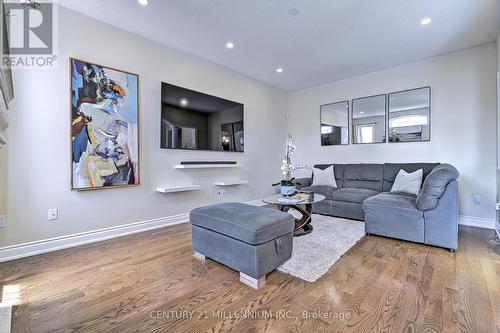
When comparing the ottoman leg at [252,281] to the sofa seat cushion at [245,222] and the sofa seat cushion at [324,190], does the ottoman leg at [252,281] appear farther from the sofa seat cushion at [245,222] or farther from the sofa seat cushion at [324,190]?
the sofa seat cushion at [324,190]

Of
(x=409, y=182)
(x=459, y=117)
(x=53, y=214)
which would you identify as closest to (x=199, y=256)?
(x=53, y=214)

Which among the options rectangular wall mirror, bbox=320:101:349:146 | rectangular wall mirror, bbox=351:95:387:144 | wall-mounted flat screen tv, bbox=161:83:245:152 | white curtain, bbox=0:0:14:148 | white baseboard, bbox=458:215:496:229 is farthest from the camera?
rectangular wall mirror, bbox=320:101:349:146

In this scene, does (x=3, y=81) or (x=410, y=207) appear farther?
(x=410, y=207)

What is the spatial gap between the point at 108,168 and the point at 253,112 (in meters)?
3.00

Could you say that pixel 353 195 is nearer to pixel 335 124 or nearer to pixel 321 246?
pixel 321 246

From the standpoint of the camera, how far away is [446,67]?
3.64 meters

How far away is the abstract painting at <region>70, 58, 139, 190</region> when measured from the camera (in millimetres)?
2609

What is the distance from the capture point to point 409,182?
3377mm

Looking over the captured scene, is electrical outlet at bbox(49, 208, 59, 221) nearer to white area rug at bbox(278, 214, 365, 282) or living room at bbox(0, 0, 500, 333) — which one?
living room at bbox(0, 0, 500, 333)

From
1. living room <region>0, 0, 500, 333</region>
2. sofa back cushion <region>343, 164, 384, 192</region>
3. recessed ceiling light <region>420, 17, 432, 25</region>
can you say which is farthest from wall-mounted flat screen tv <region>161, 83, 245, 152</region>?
recessed ceiling light <region>420, 17, 432, 25</region>

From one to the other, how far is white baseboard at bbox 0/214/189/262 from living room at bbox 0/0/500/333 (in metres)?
0.02

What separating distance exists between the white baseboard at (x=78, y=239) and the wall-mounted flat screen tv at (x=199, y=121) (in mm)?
1151

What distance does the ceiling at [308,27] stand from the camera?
8.21 ft

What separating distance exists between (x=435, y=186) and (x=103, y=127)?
3885 millimetres
